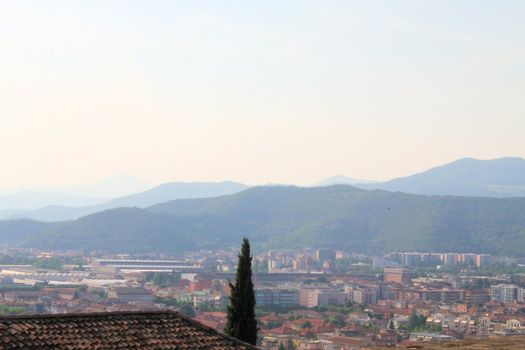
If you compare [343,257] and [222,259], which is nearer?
[222,259]

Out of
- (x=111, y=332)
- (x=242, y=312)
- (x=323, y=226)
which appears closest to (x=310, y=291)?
(x=242, y=312)

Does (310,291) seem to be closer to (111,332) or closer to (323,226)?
(323,226)

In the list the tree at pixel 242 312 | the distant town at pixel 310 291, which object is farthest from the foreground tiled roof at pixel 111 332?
the distant town at pixel 310 291

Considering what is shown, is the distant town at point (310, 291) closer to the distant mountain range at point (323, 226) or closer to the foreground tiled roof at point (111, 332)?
the distant mountain range at point (323, 226)

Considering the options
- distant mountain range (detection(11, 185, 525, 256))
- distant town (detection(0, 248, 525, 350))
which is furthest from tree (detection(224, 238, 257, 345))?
distant mountain range (detection(11, 185, 525, 256))

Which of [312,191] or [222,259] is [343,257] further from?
[312,191]

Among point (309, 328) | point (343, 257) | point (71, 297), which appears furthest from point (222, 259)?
point (309, 328)
